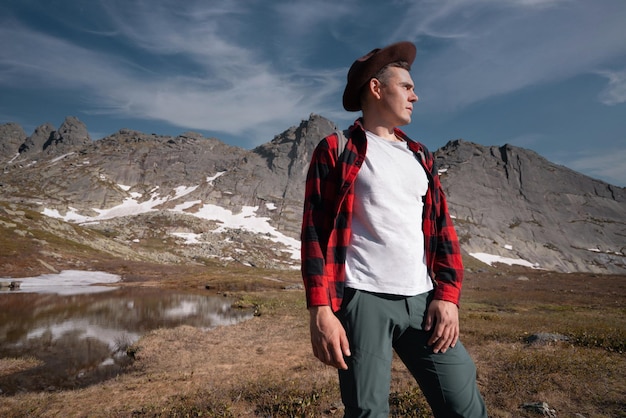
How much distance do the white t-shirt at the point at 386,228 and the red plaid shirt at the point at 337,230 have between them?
0.10m

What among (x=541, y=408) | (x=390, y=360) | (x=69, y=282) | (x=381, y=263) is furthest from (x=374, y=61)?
(x=69, y=282)

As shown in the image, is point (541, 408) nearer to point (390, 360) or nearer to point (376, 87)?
point (390, 360)

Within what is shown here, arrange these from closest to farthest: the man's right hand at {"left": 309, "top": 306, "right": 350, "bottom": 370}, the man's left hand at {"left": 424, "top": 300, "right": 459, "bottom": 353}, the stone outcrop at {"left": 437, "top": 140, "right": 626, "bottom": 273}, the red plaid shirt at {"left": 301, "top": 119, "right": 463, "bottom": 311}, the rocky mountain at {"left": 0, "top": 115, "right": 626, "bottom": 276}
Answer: the man's right hand at {"left": 309, "top": 306, "right": 350, "bottom": 370} → the red plaid shirt at {"left": 301, "top": 119, "right": 463, "bottom": 311} → the man's left hand at {"left": 424, "top": 300, "right": 459, "bottom": 353} → the rocky mountain at {"left": 0, "top": 115, "right": 626, "bottom": 276} → the stone outcrop at {"left": 437, "top": 140, "right": 626, "bottom": 273}

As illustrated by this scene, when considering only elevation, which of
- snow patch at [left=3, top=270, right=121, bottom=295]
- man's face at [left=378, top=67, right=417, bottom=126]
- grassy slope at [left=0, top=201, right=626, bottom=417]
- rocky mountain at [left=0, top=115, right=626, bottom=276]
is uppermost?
rocky mountain at [left=0, top=115, right=626, bottom=276]

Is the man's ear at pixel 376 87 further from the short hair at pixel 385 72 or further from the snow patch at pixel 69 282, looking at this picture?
the snow patch at pixel 69 282

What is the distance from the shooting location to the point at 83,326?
21.1 m

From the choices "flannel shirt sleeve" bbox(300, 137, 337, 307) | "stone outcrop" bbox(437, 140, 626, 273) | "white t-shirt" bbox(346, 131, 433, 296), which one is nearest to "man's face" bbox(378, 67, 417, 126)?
"white t-shirt" bbox(346, 131, 433, 296)

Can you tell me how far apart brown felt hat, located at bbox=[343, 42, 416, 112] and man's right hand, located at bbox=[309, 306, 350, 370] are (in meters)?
2.05

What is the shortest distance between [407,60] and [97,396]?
11.5 metres

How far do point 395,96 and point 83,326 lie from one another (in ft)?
82.4

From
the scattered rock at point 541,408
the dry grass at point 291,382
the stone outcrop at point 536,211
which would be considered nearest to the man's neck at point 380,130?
the dry grass at point 291,382

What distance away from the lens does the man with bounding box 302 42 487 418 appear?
2361 mm

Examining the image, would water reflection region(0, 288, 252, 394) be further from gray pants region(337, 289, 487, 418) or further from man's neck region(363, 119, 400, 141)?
man's neck region(363, 119, 400, 141)

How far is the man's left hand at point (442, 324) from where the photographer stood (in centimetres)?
254
